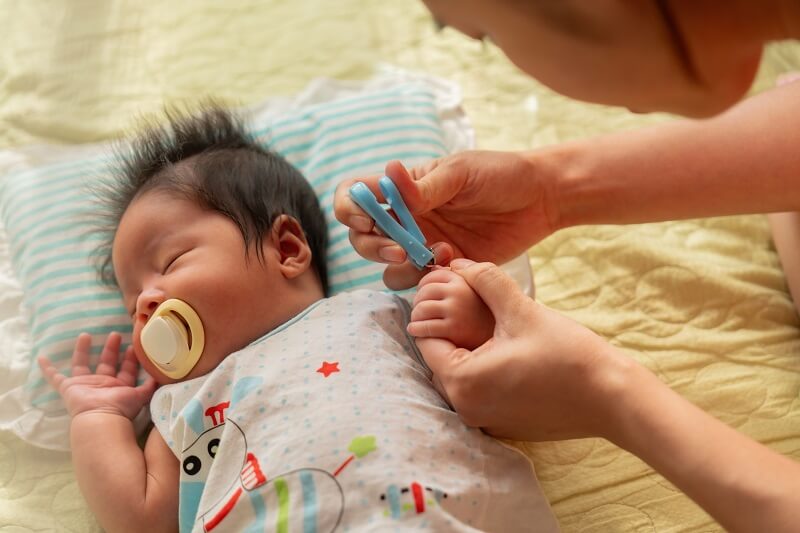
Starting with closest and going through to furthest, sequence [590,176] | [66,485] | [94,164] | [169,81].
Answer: [66,485]
[590,176]
[94,164]
[169,81]

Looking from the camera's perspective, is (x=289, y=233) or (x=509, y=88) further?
(x=509, y=88)

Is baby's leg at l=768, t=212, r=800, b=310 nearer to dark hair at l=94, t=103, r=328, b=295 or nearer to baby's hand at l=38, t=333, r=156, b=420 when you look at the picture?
dark hair at l=94, t=103, r=328, b=295

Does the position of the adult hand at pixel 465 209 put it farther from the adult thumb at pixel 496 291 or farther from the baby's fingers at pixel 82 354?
the baby's fingers at pixel 82 354

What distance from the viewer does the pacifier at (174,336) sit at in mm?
1165

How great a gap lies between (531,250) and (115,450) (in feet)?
2.58

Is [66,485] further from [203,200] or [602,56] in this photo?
[602,56]

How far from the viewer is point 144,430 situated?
1274mm

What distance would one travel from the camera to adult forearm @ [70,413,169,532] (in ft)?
3.67

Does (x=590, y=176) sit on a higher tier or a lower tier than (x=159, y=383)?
higher

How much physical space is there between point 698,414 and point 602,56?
18.6 inches

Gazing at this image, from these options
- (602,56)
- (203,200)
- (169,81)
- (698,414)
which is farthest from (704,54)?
(169,81)

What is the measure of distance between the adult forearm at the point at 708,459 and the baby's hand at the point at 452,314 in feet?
0.66

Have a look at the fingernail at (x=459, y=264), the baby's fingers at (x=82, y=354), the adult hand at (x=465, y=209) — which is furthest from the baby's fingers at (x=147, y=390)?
the fingernail at (x=459, y=264)

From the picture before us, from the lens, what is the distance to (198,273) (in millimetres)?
1200
